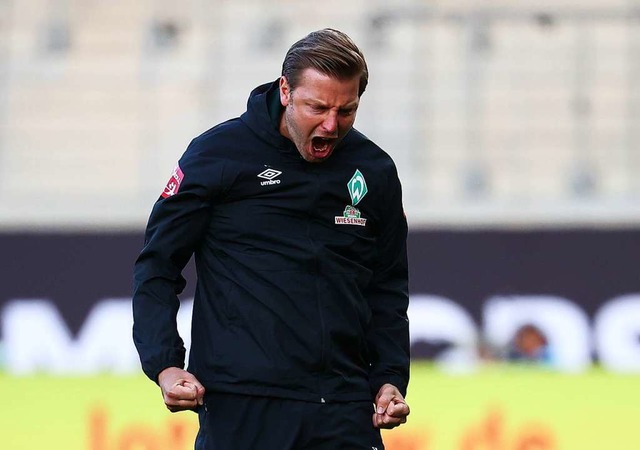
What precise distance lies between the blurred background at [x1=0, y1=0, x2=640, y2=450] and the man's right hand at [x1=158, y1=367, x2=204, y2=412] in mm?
4273

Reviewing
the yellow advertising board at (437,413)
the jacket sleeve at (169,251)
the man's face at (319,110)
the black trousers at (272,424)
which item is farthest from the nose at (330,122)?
the yellow advertising board at (437,413)

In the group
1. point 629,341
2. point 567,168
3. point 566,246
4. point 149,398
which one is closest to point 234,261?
point 149,398

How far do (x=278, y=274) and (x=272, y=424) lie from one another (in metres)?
0.36

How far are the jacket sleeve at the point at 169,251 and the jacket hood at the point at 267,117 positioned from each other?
175 mm

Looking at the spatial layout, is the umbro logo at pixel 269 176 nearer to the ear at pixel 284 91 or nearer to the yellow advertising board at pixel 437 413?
the ear at pixel 284 91

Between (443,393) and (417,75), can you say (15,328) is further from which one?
(417,75)

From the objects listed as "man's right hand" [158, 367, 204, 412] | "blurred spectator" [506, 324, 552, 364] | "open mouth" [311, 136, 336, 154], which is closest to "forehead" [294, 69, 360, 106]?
"open mouth" [311, 136, 336, 154]

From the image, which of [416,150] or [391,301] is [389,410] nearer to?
[391,301]

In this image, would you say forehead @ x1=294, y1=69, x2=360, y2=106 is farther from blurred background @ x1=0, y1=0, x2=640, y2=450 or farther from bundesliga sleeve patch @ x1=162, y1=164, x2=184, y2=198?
blurred background @ x1=0, y1=0, x2=640, y2=450

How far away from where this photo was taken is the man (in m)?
2.94

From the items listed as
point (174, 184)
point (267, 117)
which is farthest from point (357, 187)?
point (174, 184)

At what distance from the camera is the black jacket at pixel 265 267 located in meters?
2.96

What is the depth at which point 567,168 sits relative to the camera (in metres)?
10.5

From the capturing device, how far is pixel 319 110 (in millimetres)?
2941
